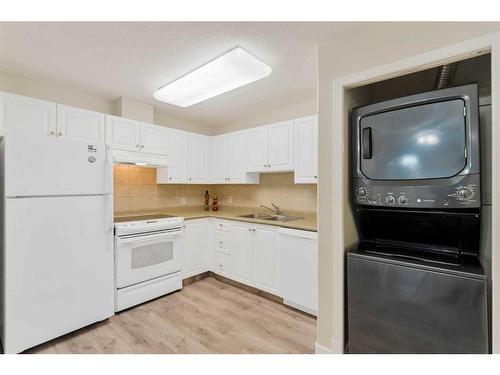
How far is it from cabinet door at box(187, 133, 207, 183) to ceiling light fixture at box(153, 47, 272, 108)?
0.95 metres

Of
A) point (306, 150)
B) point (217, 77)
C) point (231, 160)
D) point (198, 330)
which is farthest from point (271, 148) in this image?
point (198, 330)

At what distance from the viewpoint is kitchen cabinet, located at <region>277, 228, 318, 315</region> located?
7.36 feet

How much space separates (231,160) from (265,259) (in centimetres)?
154

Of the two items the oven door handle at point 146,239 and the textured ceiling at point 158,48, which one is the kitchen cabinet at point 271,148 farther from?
the oven door handle at point 146,239

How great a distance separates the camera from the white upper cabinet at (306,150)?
257 cm

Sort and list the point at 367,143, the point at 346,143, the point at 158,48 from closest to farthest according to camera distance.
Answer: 1. the point at 367,143
2. the point at 346,143
3. the point at 158,48

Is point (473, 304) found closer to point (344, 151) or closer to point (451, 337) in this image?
point (451, 337)

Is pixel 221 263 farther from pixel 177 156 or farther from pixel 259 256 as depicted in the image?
pixel 177 156

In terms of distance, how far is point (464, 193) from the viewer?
122 centimetres

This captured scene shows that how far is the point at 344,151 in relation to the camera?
1.65m

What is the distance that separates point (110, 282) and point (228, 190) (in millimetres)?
2211

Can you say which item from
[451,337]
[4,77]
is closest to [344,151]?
[451,337]

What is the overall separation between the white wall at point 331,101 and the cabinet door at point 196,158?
7.43 ft

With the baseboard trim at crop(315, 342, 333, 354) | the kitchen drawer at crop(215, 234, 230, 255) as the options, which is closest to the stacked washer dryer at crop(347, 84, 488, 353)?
the baseboard trim at crop(315, 342, 333, 354)
